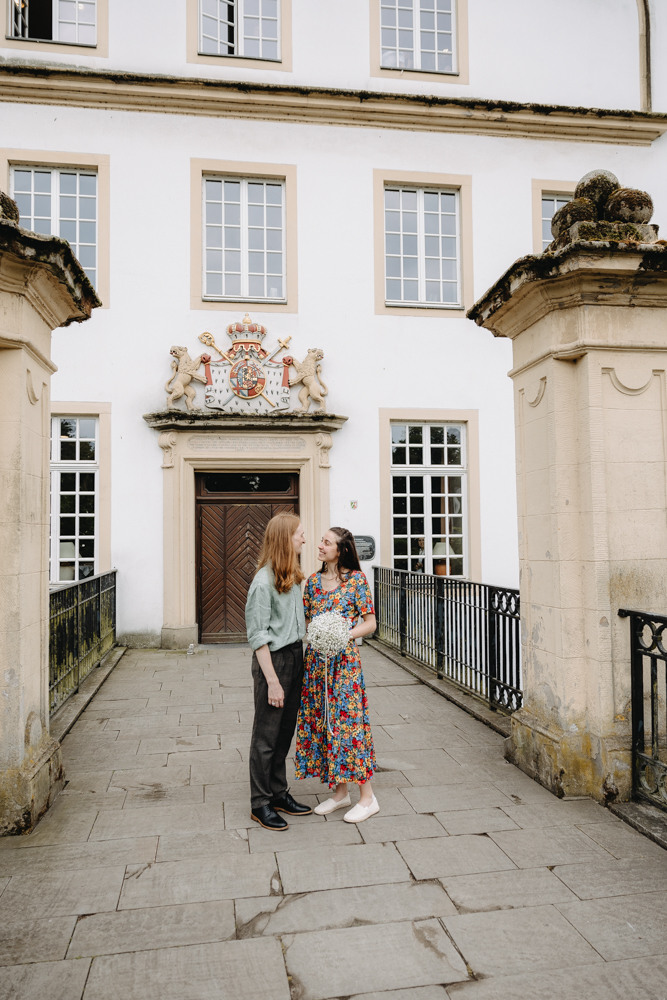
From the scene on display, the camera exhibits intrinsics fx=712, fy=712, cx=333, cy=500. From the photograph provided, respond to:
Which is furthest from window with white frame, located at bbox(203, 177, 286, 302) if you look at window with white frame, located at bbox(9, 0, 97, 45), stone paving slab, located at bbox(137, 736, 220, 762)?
stone paving slab, located at bbox(137, 736, 220, 762)

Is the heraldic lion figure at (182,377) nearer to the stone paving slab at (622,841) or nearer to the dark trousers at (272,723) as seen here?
the dark trousers at (272,723)

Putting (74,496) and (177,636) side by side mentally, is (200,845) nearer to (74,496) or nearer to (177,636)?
(177,636)

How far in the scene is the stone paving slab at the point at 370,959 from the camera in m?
2.47

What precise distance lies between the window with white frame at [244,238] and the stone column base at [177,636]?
4.82 metres

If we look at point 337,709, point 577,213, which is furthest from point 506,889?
point 577,213

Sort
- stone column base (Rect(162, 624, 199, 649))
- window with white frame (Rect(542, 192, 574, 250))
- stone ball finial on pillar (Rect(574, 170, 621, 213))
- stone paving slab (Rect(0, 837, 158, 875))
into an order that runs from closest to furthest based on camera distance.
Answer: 1. stone paving slab (Rect(0, 837, 158, 875))
2. stone ball finial on pillar (Rect(574, 170, 621, 213))
3. stone column base (Rect(162, 624, 199, 649))
4. window with white frame (Rect(542, 192, 574, 250))

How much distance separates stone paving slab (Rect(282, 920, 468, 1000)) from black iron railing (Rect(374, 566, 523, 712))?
120 inches

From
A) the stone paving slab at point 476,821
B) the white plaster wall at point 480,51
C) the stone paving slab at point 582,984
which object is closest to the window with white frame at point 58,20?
the white plaster wall at point 480,51

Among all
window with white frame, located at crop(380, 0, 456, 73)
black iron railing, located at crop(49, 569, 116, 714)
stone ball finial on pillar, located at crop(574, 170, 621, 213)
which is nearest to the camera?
stone ball finial on pillar, located at crop(574, 170, 621, 213)

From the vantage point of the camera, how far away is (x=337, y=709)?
3.87 m

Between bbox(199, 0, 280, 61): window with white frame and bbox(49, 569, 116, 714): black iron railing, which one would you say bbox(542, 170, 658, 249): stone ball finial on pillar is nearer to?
bbox(49, 569, 116, 714): black iron railing

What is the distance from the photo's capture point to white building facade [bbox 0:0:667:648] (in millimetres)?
9930

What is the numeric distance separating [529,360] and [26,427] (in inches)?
123

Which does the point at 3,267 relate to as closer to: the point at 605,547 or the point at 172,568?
the point at 605,547
